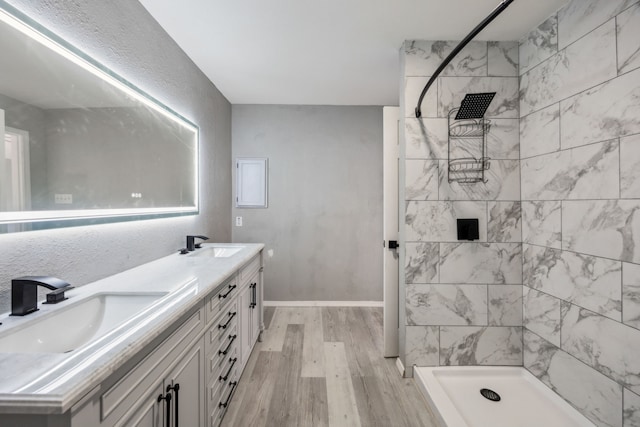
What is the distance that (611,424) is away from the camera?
149 cm

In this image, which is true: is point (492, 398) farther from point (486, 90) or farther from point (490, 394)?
point (486, 90)

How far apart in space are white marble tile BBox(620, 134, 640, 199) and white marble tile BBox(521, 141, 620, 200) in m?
0.02

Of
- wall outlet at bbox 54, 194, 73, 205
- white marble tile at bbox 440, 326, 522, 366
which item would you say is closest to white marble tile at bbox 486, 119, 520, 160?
white marble tile at bbox 440, 326, 522, 366

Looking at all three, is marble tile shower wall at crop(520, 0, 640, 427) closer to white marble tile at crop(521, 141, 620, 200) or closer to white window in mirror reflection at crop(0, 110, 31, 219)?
white marble tile at crop(521, 141, 620, 200)

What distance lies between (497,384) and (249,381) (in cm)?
183

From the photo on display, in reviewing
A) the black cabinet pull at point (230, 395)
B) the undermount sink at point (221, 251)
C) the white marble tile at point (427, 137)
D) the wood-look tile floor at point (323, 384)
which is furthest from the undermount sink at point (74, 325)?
the white marble tile at point (427, 137)

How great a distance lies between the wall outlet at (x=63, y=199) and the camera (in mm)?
1211

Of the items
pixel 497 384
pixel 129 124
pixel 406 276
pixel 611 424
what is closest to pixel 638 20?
pixel 406 276

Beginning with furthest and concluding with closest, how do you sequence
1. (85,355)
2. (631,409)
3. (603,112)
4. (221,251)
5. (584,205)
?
(221,251) → (584,205) → (603,112) → (631,409) → (85,355)

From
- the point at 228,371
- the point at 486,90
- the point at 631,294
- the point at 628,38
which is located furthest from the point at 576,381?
the point at 228,371

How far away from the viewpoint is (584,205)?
164 centimetres

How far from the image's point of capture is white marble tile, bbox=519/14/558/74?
1.85 metres

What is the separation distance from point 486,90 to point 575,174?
888mm

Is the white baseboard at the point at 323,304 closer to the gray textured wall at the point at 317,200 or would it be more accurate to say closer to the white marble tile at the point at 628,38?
the gray textured wall at the point at 317,200
